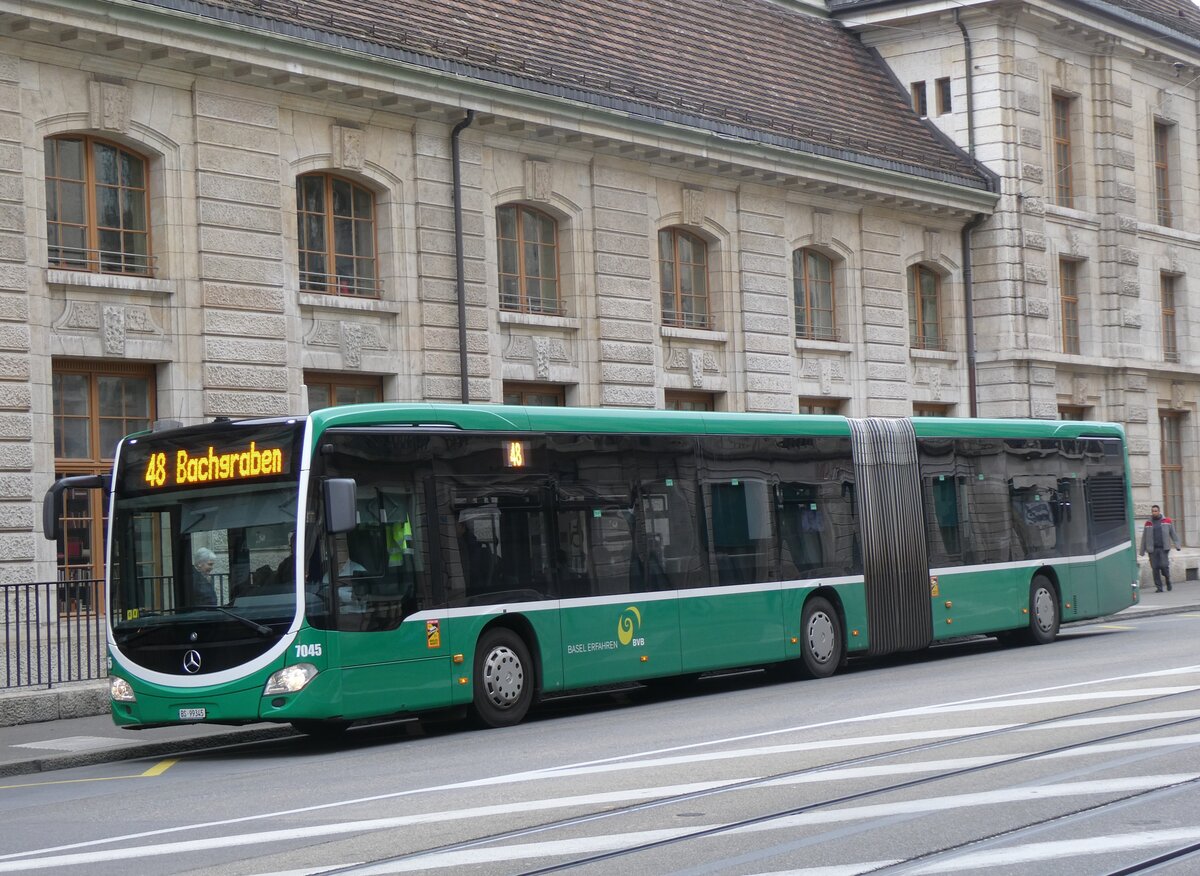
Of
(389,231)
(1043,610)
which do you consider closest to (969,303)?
(1043,610)

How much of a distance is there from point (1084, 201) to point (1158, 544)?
7.80 m

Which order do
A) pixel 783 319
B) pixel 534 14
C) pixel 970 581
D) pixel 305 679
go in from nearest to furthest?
pixel 305 679, pixel 970 581, pixel 534 14, pixel 783 319

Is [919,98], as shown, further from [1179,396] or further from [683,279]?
[683,279]

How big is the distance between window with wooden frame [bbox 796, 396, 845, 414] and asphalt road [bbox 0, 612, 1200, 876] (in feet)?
50.5

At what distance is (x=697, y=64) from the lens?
106 feet

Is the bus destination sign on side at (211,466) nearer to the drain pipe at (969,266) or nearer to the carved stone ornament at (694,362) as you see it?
the carved stone ornament at (694,362)

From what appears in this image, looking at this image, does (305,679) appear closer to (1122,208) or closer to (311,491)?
(311,491)

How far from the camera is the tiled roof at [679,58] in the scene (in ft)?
82.6

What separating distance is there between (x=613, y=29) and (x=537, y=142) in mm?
4815

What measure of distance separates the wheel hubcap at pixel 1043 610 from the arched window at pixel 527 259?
8625mm

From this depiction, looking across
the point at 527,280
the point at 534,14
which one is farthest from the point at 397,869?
the point at 534,14

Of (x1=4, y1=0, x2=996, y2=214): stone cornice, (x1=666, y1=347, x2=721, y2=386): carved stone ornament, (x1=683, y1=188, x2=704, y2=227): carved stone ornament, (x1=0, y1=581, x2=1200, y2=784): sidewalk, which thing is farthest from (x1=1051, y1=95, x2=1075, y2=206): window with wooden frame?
(x1=0, y1=581, x2=1200, y2=784): sidewalk

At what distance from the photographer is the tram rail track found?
874cm

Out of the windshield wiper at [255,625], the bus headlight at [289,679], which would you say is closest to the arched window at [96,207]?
the windshield wiper at [255,625]
